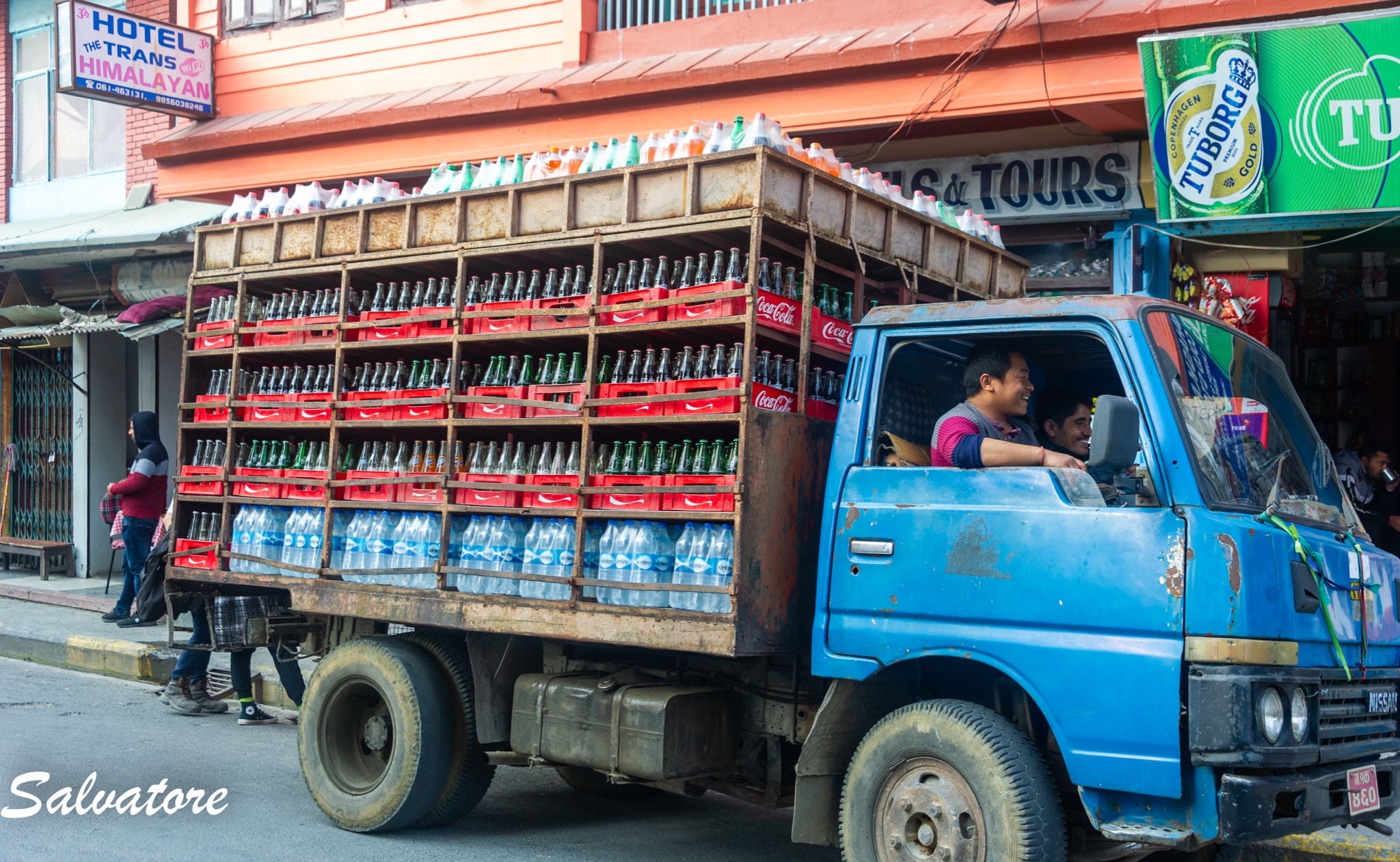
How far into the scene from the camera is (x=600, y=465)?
5176 mm

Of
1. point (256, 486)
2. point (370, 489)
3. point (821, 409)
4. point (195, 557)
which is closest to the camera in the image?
point (821, 409)

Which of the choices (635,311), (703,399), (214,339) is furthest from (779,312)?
(214,339)

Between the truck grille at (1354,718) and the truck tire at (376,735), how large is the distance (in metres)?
3.53

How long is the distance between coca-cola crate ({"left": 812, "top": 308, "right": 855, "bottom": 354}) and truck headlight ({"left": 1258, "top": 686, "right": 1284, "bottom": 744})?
1.98 m

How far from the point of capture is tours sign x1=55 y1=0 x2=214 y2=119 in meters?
11.8

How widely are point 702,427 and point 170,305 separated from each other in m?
8.68

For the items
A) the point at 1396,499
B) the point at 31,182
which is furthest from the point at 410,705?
the point at 31,182

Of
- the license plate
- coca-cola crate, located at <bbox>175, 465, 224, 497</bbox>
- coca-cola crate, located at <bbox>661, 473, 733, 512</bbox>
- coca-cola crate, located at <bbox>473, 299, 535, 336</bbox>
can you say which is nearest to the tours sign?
coca-cola crate, located at <bbox>175, 465, 224, 497</bbox>

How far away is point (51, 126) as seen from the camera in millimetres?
15617

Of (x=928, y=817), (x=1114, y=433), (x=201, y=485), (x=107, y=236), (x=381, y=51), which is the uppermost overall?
(x=381, y=51)

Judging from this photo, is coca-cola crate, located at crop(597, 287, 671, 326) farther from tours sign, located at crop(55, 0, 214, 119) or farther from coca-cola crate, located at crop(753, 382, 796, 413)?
tours sign, located at crop(55, 0, 214, 119)

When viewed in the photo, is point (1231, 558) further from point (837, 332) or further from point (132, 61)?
point (132, 61)

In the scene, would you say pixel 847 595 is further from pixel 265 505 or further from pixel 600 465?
pixel 265 505

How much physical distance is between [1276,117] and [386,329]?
210 inches
